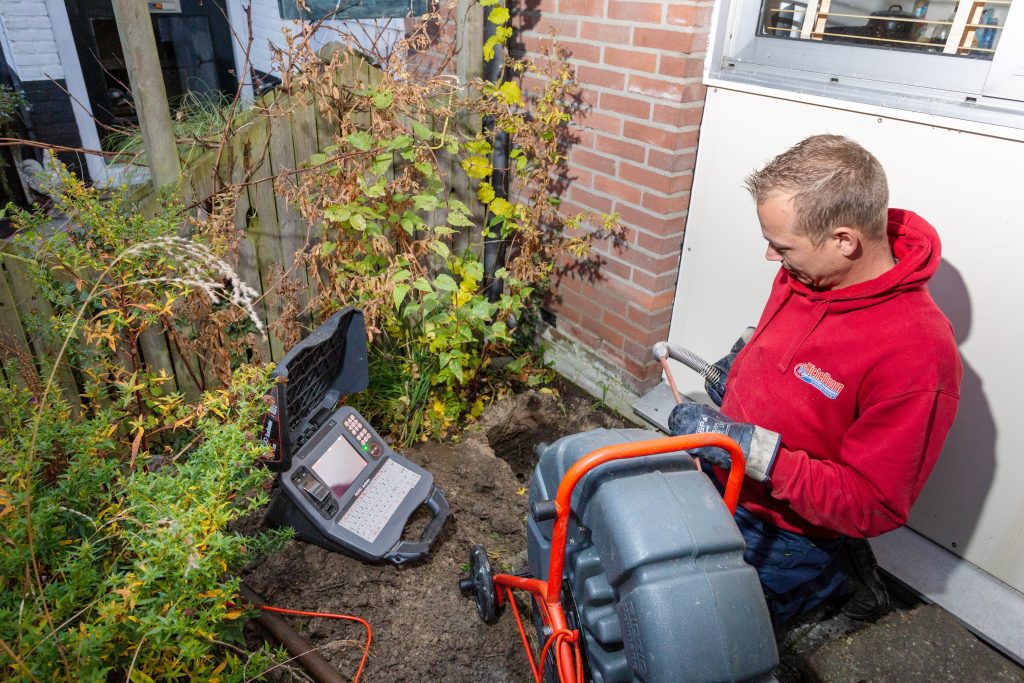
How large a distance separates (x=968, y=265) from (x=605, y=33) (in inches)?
70.2

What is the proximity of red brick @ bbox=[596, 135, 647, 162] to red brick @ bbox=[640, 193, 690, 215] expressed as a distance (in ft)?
0.61

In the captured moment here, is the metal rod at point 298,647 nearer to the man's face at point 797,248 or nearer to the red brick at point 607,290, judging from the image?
the man's face at point 797,248

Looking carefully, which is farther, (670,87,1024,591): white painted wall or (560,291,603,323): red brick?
(560,291,603,323): red brick

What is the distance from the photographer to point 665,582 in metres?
1.33


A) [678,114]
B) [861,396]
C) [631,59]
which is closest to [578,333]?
[678,114]

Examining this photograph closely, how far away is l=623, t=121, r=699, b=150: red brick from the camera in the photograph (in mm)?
2811

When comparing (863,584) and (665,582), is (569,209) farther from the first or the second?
(665,582)

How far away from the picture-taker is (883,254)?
1685mm

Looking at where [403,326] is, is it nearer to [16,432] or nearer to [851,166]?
[16,432]

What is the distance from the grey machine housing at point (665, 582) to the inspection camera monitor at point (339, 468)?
1.13m

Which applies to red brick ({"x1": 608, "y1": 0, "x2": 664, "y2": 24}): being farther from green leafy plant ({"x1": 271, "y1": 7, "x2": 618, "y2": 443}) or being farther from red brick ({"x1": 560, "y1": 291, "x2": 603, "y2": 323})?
red brick ({"x1": 560, "y1": 291, "x2": 603, "y2": 323})

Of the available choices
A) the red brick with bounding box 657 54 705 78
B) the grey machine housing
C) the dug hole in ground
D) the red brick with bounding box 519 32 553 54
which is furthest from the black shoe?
the red brick with bounding box 519 32 553 54

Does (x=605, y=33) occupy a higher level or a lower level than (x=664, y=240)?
higher

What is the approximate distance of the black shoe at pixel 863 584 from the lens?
7.46 ft
